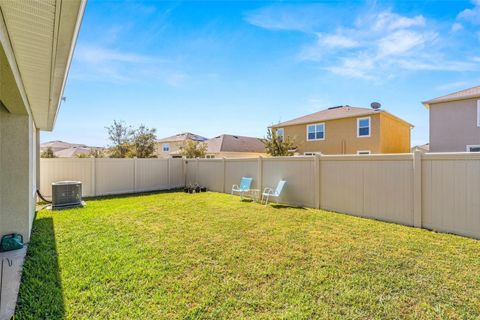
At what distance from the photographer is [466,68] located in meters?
11.9

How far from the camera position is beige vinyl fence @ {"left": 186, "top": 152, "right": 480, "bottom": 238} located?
17.4 feet

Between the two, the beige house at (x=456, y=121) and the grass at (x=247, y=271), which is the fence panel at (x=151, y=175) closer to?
the grass at (x=247, y=271)

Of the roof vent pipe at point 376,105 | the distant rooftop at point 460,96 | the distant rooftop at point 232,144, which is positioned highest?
the roof vent pipe at point 376,105

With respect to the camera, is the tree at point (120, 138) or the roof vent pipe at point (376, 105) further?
the tree at point (120, 138)

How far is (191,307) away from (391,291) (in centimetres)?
253

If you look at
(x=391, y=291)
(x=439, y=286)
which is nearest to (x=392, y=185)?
(x=439, y=286)

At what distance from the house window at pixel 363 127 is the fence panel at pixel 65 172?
16506mm

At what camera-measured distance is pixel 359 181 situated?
7164mm

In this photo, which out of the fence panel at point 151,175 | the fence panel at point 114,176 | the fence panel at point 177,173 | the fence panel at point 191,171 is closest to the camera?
the fence panel at point 114,176

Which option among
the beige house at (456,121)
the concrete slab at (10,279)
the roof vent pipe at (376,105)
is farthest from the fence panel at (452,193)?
the roof vent pipe at (376,105)

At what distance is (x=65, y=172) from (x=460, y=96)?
19.5 m

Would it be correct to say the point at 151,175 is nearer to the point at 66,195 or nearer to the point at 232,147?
the point at 66,195

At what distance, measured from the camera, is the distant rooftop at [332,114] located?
17.1 meters

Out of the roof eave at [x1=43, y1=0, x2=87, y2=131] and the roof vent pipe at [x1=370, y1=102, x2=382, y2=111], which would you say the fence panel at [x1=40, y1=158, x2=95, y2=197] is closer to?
the roof eave at [x1=43, y1=0, x2=87, y2=131]
